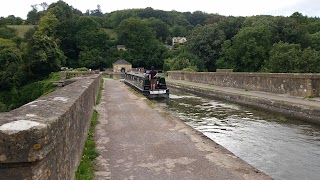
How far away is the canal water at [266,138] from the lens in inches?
270

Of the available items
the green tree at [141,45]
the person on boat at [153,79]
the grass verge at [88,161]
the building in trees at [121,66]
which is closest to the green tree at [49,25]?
the green tree at [141,45]

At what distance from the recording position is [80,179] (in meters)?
4.95

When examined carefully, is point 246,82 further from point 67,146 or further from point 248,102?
point 67,146

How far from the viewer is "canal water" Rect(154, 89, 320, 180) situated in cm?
685

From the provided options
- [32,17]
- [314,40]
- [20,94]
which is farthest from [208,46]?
[32,17]

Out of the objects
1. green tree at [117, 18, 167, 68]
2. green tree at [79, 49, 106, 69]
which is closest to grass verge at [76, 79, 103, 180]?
green tree at [79, 49, 106, 69]

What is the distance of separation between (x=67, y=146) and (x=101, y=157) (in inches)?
96.8

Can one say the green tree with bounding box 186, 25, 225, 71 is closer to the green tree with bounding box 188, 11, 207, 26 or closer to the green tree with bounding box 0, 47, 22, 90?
the green tree with bounding box 0, 47, 22, 90

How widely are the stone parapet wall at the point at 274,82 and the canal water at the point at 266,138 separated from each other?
260cm

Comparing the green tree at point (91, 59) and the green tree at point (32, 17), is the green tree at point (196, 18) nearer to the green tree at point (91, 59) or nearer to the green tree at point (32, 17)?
the green tree at point (32, 17)

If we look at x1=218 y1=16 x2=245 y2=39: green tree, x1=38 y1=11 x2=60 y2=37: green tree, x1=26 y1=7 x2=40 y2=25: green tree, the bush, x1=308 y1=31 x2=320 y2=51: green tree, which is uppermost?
x1=26 y1=7 x2=40 y2=25: green tree

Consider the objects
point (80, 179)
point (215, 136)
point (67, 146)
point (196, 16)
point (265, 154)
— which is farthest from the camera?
point (196, 16)

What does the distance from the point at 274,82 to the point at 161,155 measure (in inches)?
517

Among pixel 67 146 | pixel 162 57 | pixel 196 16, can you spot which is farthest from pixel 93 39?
pixel 196 16
